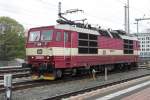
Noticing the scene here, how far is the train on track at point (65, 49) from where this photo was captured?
66.2 ft

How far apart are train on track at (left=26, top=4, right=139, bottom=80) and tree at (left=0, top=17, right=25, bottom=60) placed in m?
54.6

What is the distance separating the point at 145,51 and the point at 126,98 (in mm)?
54165

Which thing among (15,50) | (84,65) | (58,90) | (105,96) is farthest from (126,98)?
(15,50)

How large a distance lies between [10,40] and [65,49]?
6261 cm

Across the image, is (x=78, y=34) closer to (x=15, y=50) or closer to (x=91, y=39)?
(x=91, y=39)

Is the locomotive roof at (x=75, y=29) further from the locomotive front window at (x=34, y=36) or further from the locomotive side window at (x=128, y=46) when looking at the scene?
the locomotive side window at (x=128, y=46)

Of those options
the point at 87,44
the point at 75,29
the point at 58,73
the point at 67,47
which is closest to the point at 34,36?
the point at 67,47

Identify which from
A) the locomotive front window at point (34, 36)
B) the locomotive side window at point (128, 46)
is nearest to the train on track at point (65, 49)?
the locomotive front window at point (34, 36)

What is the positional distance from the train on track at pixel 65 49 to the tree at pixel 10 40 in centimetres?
5456

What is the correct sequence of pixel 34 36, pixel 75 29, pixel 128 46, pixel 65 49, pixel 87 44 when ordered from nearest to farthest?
pixel 65 49
pixel 34 36
pixel 75 29
pixel 87 44
pixel 128 46

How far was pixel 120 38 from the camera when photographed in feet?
97.5

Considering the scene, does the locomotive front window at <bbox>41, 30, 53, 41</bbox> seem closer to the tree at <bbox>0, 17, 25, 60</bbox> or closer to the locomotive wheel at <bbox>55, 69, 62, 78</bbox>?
the locomotive wheel at <bbox>55, 69, 62, 78</bbox>

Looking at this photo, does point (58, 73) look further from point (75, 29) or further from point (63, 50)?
point (75, 29)

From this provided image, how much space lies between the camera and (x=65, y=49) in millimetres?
20734
